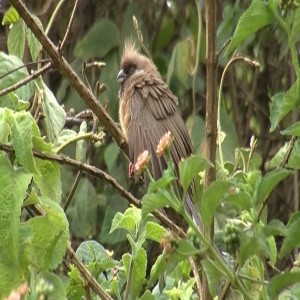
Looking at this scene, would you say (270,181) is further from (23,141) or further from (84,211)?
(84,211)

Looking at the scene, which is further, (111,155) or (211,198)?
(111,155)

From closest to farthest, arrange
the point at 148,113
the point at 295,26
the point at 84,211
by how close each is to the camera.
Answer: the point at 295,26, the point at 148,113, the point at 84,211

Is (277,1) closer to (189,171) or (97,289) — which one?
(189,171)

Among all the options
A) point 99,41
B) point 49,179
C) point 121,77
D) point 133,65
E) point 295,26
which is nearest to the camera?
point 295,26

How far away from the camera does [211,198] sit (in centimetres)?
164

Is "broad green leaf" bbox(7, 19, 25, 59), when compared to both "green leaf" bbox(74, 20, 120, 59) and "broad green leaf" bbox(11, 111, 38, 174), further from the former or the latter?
"green leaf" bbox(74, 20, 120, 59)

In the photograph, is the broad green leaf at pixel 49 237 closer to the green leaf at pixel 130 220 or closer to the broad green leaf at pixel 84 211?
the green leaf at pixel 130 220

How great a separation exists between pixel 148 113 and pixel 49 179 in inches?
78.5

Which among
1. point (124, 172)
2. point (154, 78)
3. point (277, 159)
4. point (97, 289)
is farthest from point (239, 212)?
point (124, 172)

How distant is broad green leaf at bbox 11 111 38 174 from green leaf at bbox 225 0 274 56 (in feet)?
1.54

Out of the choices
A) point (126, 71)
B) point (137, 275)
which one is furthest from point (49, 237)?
point (126, 71)

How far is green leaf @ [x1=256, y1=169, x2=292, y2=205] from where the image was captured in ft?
5.34

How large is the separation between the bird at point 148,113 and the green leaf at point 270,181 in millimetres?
1876

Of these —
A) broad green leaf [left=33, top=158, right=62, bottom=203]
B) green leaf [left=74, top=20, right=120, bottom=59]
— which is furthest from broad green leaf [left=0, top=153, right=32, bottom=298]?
green leaf [left=74, top=20, right=120, bottom=59]
